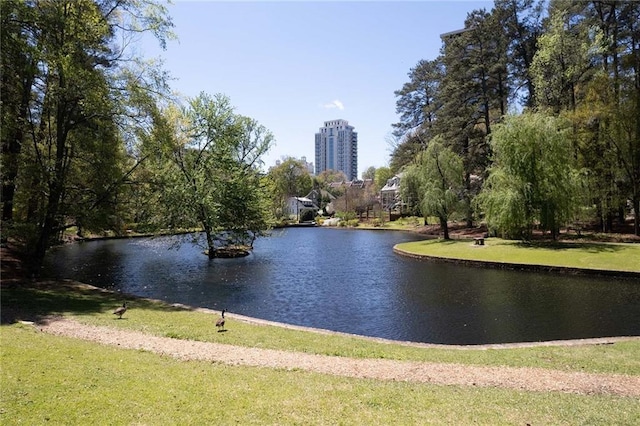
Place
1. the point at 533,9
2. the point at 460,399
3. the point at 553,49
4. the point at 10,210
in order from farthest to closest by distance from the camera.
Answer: the point at 533,9
the point at 553,49
the point at 10,210
the point at 460,399

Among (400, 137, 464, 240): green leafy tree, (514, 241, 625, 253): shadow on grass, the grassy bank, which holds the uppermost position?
(400, 137, 464, 240): green leafy tree

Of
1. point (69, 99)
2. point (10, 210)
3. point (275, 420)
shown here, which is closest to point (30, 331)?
point (275, 420)

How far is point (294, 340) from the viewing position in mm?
10984

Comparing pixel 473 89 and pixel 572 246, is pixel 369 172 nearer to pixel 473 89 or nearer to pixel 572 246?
pixel 473 89

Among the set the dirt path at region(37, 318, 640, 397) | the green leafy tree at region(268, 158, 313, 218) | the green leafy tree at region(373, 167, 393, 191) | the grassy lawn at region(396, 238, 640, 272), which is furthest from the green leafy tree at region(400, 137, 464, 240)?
the green leafy tree at region(373, 167, 393, 191)

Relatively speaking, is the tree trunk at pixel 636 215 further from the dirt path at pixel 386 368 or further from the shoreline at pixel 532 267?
the dirt path at pixel 386 368

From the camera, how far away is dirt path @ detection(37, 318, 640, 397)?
7668 millimetres

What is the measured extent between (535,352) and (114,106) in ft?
63.2

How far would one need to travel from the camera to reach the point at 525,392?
23.5ft

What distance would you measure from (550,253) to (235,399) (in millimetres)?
26661

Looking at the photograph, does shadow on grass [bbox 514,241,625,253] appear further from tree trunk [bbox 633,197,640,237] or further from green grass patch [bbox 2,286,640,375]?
green grass patch [bbox 2,286,640,375]

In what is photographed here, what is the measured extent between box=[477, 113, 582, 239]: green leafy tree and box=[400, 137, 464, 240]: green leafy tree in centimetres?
591

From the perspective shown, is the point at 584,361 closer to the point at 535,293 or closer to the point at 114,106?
the point at 535,293

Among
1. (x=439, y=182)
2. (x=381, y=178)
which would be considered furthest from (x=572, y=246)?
(x=381, y=178)
